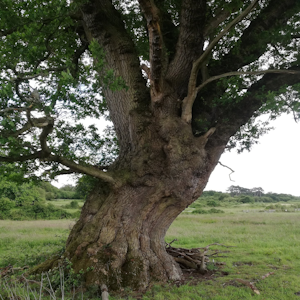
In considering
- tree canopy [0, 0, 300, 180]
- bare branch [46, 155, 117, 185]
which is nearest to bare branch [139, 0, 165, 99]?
tree canopy [0, 0, 300, 180]

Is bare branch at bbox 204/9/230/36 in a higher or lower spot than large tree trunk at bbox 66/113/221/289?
higher

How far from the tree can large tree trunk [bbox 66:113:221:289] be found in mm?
23

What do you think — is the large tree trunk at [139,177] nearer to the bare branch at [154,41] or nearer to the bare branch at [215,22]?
the bare branch at [154,41]

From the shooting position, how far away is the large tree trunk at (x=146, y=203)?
5461mm

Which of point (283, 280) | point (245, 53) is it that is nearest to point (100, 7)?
point (245, 53)

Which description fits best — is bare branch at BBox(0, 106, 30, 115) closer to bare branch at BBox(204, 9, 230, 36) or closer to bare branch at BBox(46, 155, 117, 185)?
bare branch at BBox(46, 155, 117, 185)

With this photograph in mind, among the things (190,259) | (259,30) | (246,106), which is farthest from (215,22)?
(190,259)

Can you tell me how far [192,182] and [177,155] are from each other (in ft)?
2.45

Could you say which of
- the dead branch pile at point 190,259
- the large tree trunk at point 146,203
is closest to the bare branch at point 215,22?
the large tree trunk at point 146,203

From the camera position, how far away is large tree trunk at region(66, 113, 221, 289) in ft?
17.9

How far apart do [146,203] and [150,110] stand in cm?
222

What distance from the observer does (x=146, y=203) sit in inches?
232

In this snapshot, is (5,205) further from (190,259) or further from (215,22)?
(215,22)

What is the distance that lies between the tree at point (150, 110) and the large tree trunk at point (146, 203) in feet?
0.08
